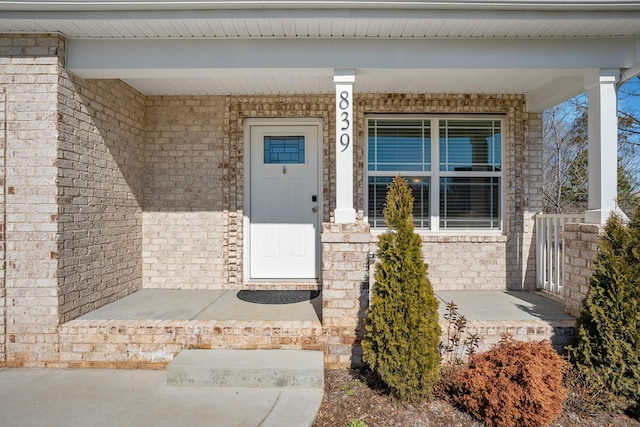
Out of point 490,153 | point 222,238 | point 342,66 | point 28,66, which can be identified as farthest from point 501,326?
point 28,66

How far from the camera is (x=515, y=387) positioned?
2.50 meters

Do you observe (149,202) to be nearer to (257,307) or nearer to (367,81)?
(257,307)

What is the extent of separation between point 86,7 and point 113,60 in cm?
51

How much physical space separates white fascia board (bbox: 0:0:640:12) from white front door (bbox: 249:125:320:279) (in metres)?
1.97

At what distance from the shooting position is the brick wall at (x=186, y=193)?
15.8 feet

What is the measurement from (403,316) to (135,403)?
216 centimetres

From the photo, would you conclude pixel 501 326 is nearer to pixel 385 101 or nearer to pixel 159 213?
pixel 385 101

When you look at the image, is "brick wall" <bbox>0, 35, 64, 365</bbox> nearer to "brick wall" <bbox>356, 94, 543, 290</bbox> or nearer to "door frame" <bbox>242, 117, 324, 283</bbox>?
"door frame" <bbox>242, 117, 324, 283</bbox>

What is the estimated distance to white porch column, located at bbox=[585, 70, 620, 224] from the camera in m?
3.48

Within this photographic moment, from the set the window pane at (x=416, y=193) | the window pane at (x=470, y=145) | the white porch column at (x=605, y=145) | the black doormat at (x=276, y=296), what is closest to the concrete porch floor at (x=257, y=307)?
the black doormat at (x=276, y=296)

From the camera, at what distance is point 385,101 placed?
4.81 metres

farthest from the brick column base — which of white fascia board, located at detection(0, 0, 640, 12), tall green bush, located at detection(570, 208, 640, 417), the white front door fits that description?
white fascia board, located at detection(0, 0, 640, 12)

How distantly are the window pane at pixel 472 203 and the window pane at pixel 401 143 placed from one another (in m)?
0.61

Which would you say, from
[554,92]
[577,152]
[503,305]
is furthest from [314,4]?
[577,152]
